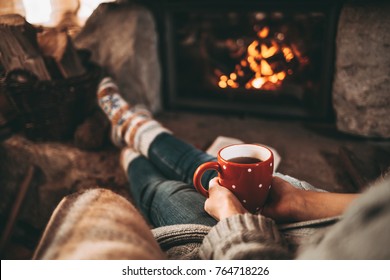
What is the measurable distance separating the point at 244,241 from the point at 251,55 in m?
1.56

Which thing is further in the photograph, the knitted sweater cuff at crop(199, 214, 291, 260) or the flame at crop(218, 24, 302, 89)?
the flame at crop(218, 24, 302, 89)

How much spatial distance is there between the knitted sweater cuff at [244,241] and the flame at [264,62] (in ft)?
4.73


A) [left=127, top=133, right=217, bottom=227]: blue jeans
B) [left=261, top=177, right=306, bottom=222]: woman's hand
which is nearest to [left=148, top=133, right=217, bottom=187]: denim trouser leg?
[left=127, top=133, right=217, bottom=227]: blue jeans

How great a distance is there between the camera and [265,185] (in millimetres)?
743

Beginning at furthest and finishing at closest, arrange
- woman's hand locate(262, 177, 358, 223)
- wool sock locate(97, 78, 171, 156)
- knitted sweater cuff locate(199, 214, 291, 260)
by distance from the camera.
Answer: wool sock locate(97, 78, 171, 156) → woman's hand locate(262, 177, 358, 223) → knitted sweater cuff locate(199, 214, 291, 260)

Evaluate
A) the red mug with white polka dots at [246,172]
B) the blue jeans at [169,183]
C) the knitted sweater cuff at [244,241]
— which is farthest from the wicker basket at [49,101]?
the knitted sweater cuff at [244,241]

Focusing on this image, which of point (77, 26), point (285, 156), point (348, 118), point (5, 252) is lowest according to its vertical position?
point (5, 252)

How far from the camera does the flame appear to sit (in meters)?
1.88

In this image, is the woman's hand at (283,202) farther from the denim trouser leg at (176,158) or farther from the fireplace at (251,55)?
the fireplace at (251,55)

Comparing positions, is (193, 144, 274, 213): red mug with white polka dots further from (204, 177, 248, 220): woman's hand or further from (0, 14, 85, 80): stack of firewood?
(0, 14, 85, 80): stack of firewood

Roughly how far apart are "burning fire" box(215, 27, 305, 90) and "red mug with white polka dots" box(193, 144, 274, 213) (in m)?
1.25

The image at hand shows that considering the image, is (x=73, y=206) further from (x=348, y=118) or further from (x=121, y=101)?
(x=348, y=118)
